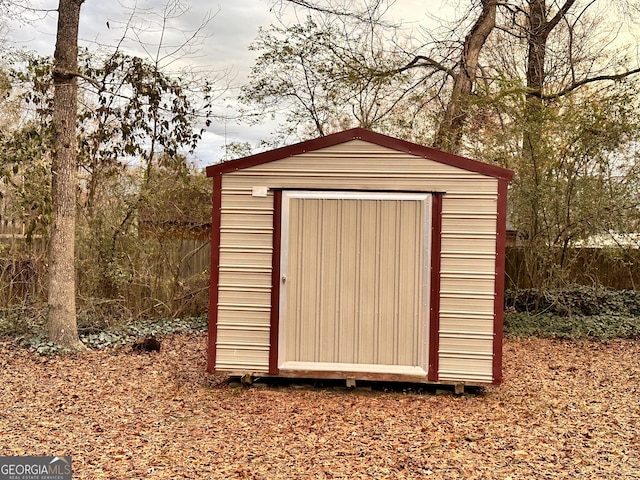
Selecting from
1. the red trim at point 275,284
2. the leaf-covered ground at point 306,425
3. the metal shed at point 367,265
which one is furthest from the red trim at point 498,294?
the red trim at point 275,284

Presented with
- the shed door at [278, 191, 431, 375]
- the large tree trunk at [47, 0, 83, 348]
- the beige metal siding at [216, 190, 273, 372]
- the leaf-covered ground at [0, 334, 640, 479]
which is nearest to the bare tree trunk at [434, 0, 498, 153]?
the leaf-covered ground at [0, 334, 640, 479]

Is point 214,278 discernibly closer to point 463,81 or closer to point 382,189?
point 382,189

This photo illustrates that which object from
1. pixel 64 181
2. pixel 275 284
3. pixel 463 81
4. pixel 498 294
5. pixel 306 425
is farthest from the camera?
pixel 463 81

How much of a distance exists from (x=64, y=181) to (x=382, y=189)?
382cm

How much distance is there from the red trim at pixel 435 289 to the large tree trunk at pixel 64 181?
4.11 metres

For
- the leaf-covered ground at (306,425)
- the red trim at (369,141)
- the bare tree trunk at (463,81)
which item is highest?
the bare tree trunk at (463,81)

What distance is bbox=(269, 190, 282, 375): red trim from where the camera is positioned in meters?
5.08

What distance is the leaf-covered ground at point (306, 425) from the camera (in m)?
3.50

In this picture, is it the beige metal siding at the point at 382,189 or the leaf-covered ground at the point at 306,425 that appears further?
the beige metal siding at the point at 382,189

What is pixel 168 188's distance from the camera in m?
8.33

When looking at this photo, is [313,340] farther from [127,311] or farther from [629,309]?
[629,309]

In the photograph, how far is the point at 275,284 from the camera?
5105 mm

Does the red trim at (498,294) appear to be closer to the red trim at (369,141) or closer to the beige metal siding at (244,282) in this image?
the red trim at (369,141)

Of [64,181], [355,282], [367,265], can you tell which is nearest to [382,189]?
[367,265]
